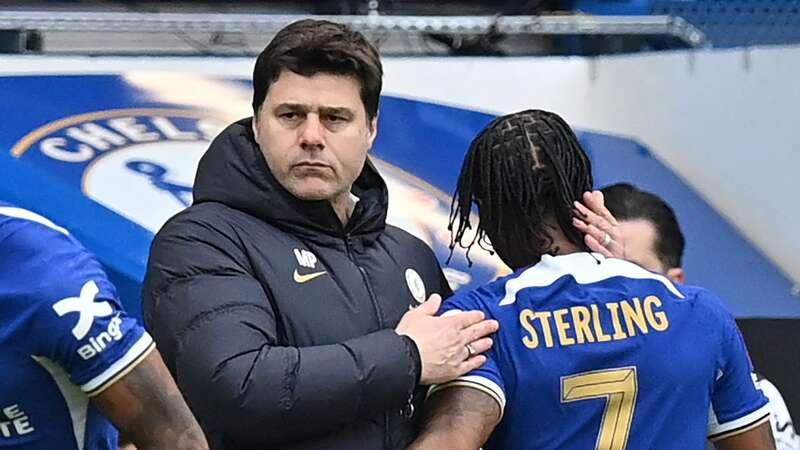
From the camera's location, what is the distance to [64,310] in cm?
154

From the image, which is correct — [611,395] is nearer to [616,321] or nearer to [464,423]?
[616,321]

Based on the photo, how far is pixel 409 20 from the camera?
4664 millimetres

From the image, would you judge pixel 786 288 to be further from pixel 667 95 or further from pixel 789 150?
pixel 667 95

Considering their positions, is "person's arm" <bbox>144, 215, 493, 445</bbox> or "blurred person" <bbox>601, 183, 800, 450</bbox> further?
"blurred person" <bbox>601, 183, 800, 450</bbox>

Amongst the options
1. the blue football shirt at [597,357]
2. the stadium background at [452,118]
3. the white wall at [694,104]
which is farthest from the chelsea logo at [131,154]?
the blue football shirt at [597,357]

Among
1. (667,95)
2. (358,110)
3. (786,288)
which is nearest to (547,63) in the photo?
(667,95)

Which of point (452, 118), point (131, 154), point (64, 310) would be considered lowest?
point (131, 154)

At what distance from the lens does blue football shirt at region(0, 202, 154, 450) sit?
153 centimetres

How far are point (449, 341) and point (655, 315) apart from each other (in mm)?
291

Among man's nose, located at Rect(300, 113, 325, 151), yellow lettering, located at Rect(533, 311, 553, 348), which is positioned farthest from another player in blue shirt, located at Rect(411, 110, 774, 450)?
man's nose, located at Rect(300, 113, 325, 151)

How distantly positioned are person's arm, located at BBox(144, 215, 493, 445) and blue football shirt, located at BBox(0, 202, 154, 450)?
0.22ft

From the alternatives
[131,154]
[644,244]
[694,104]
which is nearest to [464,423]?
[644,244]

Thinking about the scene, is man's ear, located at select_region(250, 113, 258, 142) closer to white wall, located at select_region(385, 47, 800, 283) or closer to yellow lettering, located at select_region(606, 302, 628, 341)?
yellow lettering, located at select_region(606, 302, 628, 341)

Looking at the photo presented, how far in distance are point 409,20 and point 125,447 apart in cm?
309
